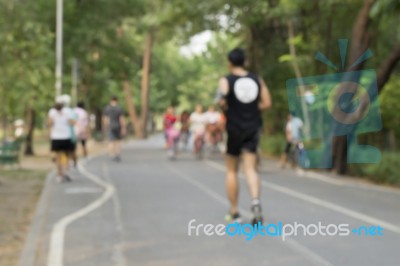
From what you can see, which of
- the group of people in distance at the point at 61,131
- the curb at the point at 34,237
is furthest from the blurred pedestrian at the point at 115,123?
the curb at the point at 34,237

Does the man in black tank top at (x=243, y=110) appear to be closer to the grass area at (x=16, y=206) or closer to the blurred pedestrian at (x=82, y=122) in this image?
the grass area at (x=16, y=206)

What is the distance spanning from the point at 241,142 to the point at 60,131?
762cm

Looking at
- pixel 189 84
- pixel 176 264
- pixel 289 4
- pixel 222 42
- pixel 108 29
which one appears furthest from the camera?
pixel 189 84

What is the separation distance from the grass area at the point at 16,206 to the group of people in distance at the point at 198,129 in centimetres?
655

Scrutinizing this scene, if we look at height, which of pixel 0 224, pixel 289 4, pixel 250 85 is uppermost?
pixel 289 4

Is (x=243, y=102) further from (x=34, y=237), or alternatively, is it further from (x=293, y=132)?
(x=293, y=132)

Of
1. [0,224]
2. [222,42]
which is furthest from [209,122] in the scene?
[0,224]

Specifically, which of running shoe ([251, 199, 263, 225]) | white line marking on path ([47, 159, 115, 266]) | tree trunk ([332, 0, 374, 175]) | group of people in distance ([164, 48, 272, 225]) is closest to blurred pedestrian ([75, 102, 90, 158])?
white line marking on path ([47, 159, 115, 266])

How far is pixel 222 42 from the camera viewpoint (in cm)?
3941

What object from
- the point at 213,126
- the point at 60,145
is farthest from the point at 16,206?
the point at 213,126

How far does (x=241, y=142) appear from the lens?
27.2ft

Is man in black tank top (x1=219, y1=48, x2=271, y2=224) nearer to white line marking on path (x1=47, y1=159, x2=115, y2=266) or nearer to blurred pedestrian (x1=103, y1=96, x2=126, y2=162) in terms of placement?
white line marking on path (x1=47, y1=159, x2=115, y2=266)

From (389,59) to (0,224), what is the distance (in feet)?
35.4

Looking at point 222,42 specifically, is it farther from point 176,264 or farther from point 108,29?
point 176,264
